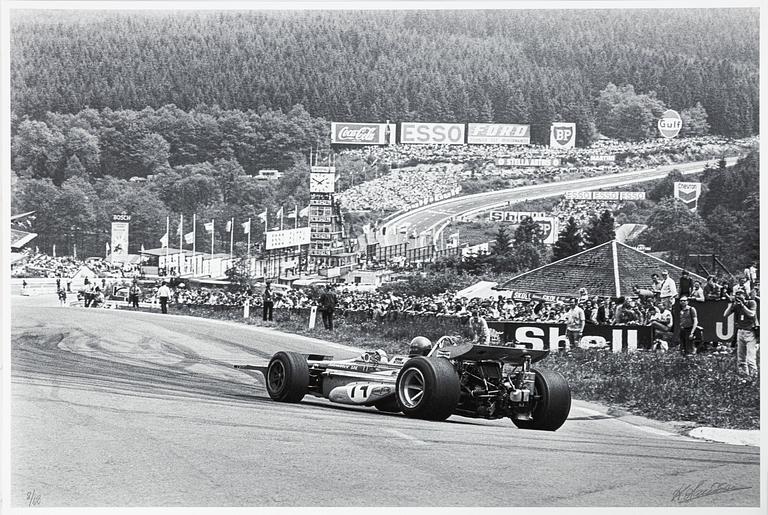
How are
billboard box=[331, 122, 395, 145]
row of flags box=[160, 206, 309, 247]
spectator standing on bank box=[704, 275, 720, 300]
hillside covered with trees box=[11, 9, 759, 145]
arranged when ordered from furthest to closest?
row of flags box=[160, 206, 309, 247] < billboard box=[331, 122, 395, 145] < spectator standing on bank box=[704, 275, 720, 300] < hillside covered with trees box=[11, 9, 759, 145]

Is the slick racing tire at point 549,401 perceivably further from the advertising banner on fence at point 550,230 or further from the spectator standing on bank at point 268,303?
the spectator standing on bank at point 268,303

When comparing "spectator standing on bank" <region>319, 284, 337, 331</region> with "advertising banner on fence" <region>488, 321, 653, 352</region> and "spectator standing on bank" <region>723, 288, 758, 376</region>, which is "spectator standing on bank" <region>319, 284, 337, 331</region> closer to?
"advertising banner on fence" <region>488, 321, 653, 352</region>

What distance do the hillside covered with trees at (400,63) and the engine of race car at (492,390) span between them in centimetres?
276

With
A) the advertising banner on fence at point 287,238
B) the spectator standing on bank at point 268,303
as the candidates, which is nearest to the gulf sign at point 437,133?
the advertising banner on fence at point 287,238

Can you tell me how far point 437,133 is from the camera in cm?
978

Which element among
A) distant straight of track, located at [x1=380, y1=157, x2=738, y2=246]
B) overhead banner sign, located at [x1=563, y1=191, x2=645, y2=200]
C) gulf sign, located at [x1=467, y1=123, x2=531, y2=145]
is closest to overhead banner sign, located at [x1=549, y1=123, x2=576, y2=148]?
gulf sign, located at [x1=467, y1=123, x2=531, y2=145]

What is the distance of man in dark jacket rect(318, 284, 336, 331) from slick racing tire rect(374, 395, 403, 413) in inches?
71.2

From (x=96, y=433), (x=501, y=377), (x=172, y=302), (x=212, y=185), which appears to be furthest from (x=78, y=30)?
(x=501, y=377)

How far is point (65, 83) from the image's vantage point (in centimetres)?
986

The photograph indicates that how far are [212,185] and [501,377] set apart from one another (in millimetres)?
3751

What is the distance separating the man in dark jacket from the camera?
1027cm

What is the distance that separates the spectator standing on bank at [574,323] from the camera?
10.0 m

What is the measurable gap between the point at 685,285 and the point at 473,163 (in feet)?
7.96

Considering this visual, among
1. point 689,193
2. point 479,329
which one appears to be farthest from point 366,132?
point 689,193
